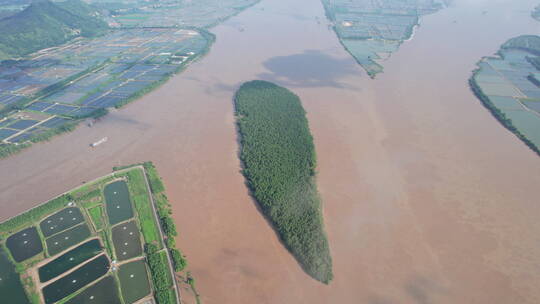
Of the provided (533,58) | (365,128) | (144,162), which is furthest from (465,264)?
→ (533,58)

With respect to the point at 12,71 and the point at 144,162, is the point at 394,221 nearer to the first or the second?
the point at 144,162

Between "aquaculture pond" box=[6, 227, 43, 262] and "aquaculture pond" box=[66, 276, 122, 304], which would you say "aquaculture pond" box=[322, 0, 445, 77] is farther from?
"aquaculture pond" box=[6, 227, 43, 262]

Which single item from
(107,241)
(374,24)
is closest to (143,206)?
(107,241)

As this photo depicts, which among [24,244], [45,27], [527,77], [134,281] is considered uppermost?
[45,27]

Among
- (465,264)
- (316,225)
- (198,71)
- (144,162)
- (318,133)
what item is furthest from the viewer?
(198,71)

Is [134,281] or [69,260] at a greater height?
[69,260]

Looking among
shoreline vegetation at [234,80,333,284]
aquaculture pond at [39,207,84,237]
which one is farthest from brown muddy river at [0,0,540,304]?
aquaculture pond at [39,207,84,237]

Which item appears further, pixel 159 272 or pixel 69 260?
pixel 69 260

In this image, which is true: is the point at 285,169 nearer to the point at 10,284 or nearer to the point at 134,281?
the point at 134,281
